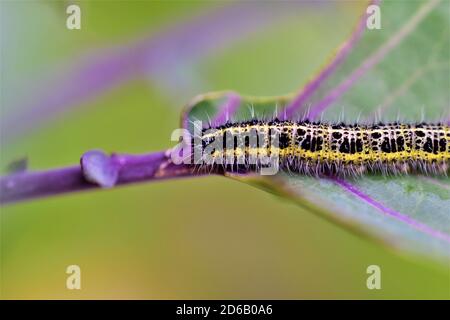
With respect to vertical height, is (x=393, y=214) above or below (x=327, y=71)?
below

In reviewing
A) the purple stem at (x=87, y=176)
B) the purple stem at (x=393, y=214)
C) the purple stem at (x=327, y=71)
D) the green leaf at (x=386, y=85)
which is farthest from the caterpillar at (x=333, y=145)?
the purple stem at (x=87, y=176)

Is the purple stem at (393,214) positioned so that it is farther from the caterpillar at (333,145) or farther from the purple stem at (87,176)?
the purple stem at (87,176)

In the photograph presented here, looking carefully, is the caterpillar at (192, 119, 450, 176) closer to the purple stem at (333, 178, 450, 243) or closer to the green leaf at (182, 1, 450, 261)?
the green leaf at (182, 1, 450, 261)

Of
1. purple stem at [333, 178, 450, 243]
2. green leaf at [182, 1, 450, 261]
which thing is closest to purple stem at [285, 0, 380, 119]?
green leaf at [182, 1, 450, 261]

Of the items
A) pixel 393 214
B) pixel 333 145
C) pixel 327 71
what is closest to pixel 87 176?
pixel 393 214

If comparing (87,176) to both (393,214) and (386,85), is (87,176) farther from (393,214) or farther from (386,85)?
(386,85)

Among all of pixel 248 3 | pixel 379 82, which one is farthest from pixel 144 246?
pixel 379 82

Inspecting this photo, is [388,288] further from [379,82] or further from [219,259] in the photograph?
[379,82]
